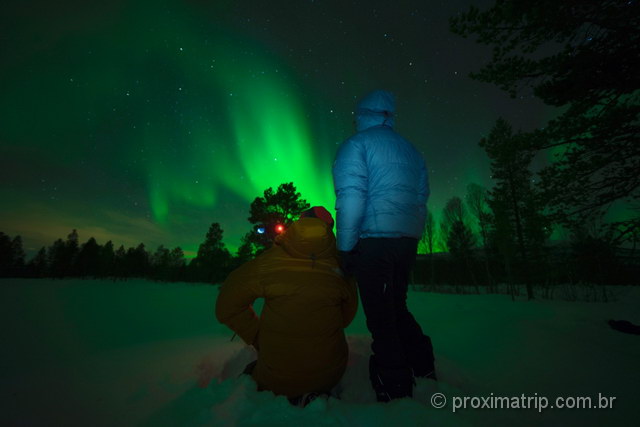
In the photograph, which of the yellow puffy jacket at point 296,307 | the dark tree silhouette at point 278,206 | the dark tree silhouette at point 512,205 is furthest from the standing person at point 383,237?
the dark tree silhouette at point 278,206

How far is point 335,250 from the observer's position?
206cm

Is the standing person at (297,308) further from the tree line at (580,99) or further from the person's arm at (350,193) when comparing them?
the tree line at (580,99)

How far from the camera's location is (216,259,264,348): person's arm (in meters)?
1.93

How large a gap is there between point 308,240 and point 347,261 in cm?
53

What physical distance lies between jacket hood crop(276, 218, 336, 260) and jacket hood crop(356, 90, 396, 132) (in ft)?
4.98

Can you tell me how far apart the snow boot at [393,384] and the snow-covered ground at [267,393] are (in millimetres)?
155

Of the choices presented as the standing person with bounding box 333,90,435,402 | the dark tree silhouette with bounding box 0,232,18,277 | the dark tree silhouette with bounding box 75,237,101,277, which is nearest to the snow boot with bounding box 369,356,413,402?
the standing person with bounding box 333,90,435,402

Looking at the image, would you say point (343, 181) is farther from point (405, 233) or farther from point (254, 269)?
point (254, 269)

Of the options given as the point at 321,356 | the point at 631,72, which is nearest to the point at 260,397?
the point at 321,356

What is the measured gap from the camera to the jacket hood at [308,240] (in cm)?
192

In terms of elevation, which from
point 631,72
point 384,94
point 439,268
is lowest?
point 439,268

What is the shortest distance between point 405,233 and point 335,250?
74cm

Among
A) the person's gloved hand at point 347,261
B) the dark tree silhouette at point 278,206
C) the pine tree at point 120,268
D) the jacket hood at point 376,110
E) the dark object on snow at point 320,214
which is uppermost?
the dark tree silhouette at point 278,206

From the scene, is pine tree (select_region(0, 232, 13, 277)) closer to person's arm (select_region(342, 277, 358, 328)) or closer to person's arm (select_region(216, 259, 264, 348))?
person's arm (select_region(216, 259, 264, 348))
